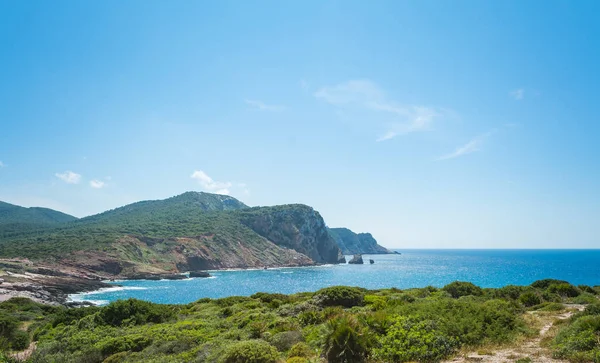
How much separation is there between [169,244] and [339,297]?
422 ft

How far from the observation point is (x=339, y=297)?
73.0 feet

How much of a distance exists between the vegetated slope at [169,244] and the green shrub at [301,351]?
113590 mm

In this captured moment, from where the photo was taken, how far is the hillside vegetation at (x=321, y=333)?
442 inches

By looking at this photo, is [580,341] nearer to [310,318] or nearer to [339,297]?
[310,318]

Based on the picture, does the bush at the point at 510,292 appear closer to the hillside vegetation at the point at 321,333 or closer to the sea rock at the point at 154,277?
the hillside vegetation at the point at 321,333

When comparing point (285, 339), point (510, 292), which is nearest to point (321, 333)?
point (285, 339)

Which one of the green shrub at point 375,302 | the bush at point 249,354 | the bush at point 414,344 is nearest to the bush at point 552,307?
the green shrub at point 375,302

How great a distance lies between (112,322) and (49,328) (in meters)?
5.34

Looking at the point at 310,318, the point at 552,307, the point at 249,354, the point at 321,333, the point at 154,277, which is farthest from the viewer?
the point at 154,277

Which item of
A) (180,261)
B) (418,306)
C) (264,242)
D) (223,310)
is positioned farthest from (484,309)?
(264,242)

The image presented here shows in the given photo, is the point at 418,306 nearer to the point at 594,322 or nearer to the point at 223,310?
the point at 594,322

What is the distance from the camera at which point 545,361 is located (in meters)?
9.93

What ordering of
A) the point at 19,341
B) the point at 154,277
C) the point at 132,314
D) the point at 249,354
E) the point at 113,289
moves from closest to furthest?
the point at 249,354 < the point at 19,341 < the point at 132,314 < the point at 113,289 < the point at 154,277

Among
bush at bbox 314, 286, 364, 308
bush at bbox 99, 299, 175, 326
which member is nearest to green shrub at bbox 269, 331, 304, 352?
bush at bbox 314, 286, 364, 308
